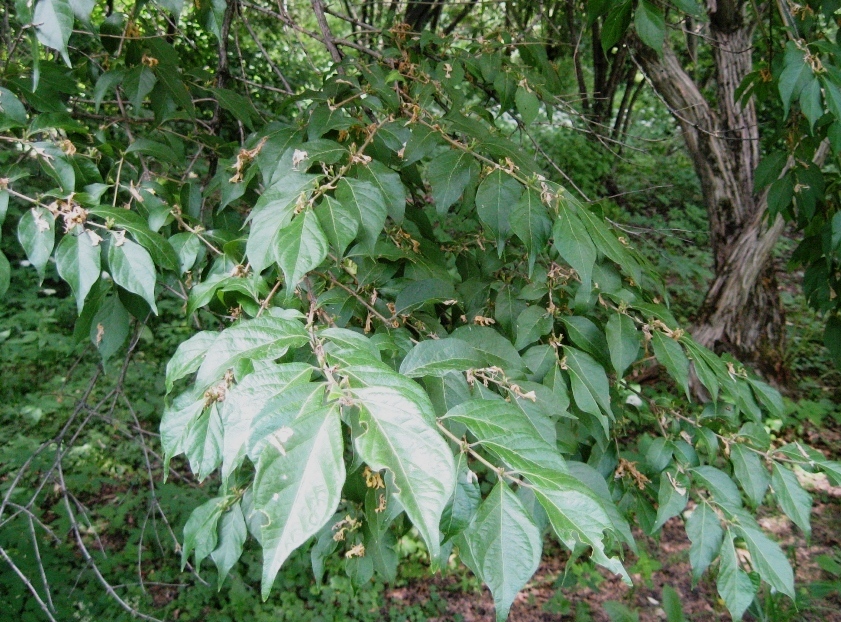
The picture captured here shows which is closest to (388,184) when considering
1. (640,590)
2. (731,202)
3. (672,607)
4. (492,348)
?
(492,348)

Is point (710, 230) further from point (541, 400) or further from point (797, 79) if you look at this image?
point (541, 400)

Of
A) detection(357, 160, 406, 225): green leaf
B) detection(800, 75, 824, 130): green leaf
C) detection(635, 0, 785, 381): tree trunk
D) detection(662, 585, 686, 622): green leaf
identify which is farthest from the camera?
detection(635, 0, 785, 381): tree trunk

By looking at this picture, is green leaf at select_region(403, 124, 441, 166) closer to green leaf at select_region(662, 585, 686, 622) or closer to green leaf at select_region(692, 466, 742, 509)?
green leaf at select_region(692, 466, 742, 509)

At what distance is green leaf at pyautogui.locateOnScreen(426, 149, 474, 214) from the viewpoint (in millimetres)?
1195

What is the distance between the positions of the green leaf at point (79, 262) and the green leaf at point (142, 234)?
0.06m

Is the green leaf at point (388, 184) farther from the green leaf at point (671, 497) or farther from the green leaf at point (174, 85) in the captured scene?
the green leaf at point (671, 497)

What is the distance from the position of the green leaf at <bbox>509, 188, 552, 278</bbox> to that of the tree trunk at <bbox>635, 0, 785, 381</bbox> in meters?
2.79

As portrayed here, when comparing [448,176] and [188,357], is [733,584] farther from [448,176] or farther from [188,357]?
[188,357]

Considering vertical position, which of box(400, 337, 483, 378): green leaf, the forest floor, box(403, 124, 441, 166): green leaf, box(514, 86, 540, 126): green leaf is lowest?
the forest floor

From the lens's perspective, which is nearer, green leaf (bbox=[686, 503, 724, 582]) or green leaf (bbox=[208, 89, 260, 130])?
green leaf (bbox=[686, 503, 724, 582])

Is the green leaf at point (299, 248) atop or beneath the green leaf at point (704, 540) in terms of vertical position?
atop

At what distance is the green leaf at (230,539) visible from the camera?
3.69 feet

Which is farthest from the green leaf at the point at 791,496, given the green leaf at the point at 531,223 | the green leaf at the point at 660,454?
the green leaf at the point at 531,223

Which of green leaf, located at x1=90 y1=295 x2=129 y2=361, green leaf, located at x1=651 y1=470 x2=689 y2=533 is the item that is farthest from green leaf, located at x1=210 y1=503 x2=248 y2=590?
green leaf, located at x1=651 y1=470 x2=689 y2=533
